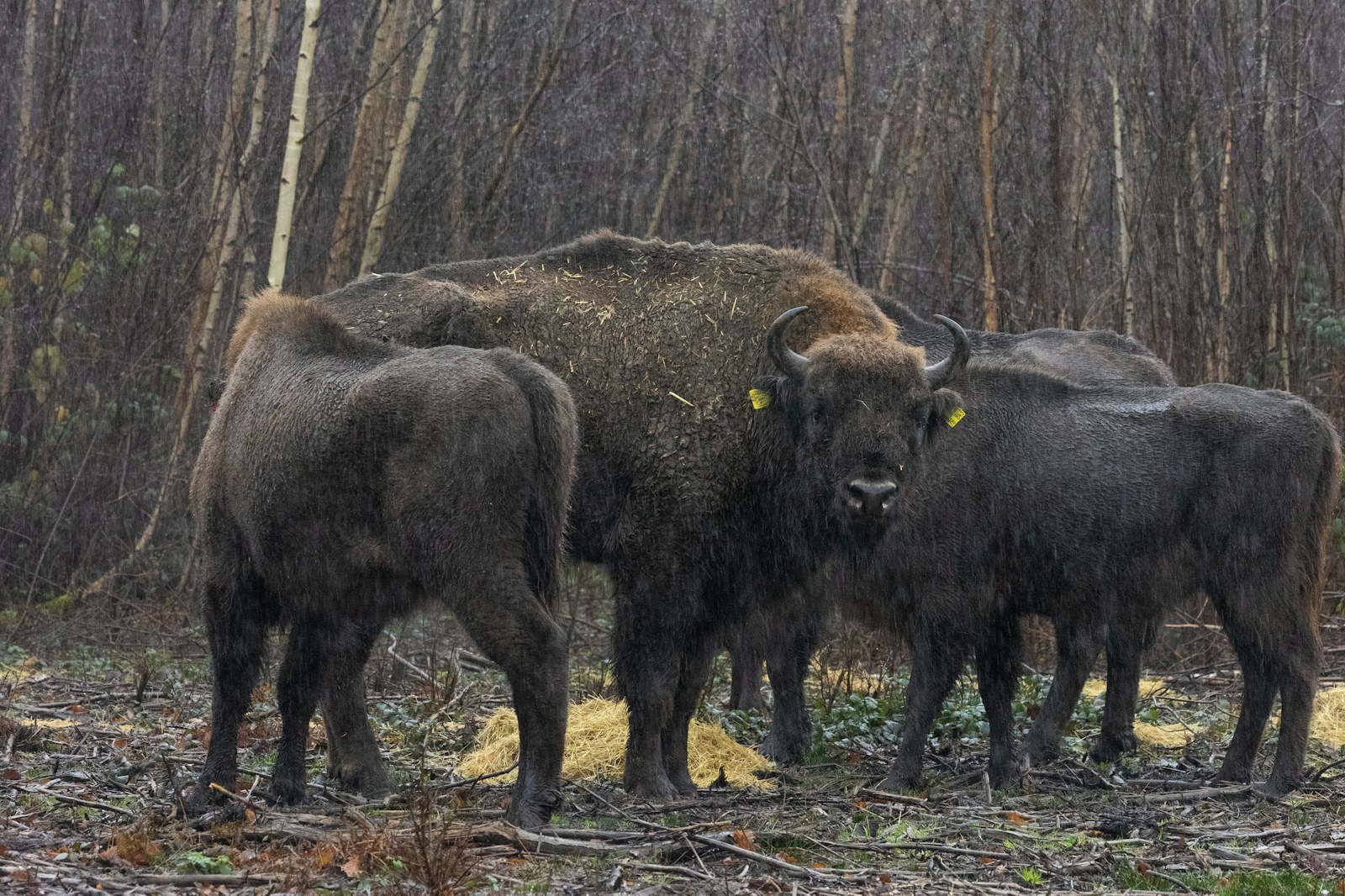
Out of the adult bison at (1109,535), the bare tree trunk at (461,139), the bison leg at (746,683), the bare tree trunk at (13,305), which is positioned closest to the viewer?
the adult bison at (1109,535)

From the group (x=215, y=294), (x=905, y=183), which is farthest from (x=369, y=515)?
(x=905, y=183)

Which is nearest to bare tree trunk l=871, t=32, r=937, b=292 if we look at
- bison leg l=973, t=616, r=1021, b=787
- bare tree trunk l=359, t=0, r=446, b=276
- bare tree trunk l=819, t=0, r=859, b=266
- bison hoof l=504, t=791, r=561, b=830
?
bare tree trunk l=819, t=0, r=859, b=266

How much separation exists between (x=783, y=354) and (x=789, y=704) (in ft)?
7.85

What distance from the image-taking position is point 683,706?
735 cm

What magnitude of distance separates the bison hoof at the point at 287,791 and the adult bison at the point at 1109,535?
294 centimetres

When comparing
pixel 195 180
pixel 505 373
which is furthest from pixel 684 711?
pixel 195 180

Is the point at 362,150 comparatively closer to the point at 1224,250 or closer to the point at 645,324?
the point at 645,324

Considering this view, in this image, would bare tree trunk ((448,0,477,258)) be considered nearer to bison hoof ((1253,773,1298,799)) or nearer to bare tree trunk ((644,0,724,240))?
bare tree trunk ((644,0,724,240))

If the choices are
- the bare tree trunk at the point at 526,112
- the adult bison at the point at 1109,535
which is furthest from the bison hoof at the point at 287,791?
the bare tree trunk at the point at 526,112

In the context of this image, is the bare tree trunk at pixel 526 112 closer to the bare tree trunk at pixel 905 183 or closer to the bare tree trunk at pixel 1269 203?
the bare tree trunk at pixel 905 183

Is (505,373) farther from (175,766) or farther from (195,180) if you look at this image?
(195,180)

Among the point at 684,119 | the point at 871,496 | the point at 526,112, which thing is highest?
the point at 684,119

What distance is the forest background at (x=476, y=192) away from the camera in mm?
12758

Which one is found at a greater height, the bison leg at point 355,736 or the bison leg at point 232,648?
the bison leg at point 232,648
